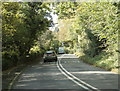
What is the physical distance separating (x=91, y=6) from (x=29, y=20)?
18.6 m

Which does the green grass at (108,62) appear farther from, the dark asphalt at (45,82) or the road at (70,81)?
the dark asphalt at (45,82)

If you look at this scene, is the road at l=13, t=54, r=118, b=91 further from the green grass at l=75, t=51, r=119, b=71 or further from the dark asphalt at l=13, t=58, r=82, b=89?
the green grass at l=75, t=51, r=119, b=71

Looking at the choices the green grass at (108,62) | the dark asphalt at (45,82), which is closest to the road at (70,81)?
the dark asphalt at (45,82)

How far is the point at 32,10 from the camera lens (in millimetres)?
33375

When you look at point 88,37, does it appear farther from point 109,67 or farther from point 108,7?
point 108,7

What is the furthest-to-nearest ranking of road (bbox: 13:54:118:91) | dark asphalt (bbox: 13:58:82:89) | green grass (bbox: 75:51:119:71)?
1. green grass (bbox: 75:51:119:71)
2. dark asphalt (bbox: 13:58:82:89)
3. road (bbox: 13:54:118:91)

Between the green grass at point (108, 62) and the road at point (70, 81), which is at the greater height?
the green grass at point (108, 62)

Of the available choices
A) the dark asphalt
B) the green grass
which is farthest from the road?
the green grass

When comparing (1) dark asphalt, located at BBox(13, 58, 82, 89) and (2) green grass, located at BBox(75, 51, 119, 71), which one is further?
(2) green grass, located at BBox(75, 51, 119, 71)

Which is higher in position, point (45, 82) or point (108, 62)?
point (108, 62)

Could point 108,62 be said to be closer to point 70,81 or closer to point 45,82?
point 70,81

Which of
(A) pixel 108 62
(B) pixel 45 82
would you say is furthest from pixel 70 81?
(A) pixel 108 62

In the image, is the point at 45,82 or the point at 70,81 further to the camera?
the point at 70,81

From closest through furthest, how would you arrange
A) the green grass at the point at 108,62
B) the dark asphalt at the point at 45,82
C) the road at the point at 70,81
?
the road at the point at 70,81 < the dark asphalt at the point at 45,82 < the green grass at the point at 108,62
